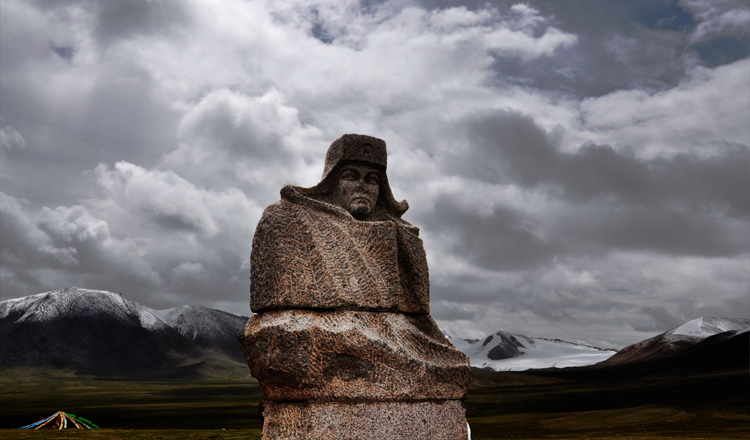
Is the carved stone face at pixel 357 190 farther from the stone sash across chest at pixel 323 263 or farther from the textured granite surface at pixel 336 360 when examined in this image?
the textured granite surface at pixel 336 360

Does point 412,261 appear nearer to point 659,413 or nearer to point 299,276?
point 299,276

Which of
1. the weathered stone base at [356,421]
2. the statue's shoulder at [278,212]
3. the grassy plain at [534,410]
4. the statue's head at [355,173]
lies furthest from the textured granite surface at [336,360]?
the grassy plain at [534,410]

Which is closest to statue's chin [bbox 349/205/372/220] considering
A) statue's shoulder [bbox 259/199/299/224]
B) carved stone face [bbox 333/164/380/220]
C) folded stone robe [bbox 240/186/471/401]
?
carved stone face [bbox 333/164/380/220]

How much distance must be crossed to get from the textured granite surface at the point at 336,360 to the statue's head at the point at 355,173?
8.06 feet

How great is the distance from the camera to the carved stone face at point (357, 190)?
11.8m

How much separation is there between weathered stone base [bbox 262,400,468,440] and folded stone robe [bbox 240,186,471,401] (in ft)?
0.54

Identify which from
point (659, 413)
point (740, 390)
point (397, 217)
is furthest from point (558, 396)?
point (397, 217)

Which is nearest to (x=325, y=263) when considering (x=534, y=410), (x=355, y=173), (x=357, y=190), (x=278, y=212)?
(x=278, y=212)

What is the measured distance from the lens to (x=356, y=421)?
31.0ft

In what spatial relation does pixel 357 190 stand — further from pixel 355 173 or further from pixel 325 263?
pixel 325 263

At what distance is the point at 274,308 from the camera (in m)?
10.3

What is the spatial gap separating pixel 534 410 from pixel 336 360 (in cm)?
8707

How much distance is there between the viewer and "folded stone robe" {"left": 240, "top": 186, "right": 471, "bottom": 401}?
9.57 meters

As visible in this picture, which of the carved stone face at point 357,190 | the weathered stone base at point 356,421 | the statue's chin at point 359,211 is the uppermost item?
the carved stone face at point 357,190
